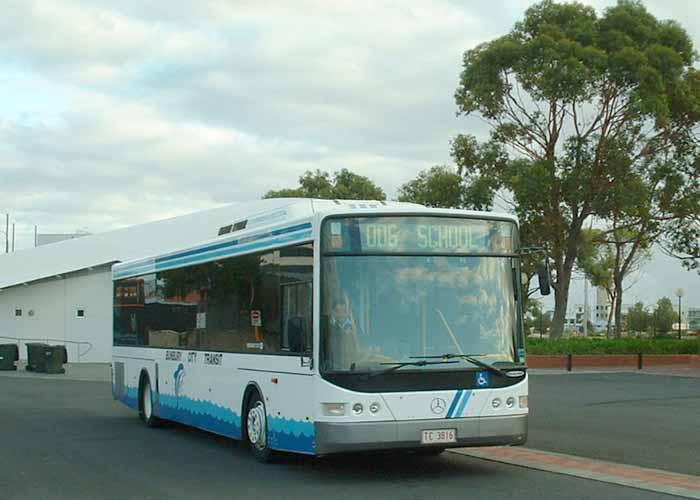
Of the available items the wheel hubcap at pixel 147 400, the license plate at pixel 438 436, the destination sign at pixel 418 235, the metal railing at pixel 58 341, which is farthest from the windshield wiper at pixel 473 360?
the metal railing at pixel 58 341

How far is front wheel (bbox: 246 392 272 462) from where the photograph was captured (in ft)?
45.4

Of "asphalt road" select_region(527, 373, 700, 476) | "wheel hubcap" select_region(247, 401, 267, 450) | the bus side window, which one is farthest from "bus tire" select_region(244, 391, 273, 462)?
"asphalt road" select_region(527, 373, 700, 476)

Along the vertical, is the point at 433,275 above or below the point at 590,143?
below

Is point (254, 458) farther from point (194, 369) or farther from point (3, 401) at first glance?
point (3, 401)

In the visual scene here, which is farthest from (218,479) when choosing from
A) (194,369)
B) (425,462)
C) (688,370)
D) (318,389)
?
(688,370)

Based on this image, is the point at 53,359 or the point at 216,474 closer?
the point at 216,474

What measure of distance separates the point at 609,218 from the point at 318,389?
3165 cm

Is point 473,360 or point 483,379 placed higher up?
point 473,360

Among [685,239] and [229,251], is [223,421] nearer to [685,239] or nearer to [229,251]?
[229,251]

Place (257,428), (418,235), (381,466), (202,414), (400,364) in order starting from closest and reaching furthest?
(400,364) < (418,235) < (381,466) < (257,428) < (202,414)

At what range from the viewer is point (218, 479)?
12.8m

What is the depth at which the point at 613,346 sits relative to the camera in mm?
43469

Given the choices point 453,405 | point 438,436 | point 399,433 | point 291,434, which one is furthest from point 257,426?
point 453,405

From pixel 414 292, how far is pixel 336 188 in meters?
64.5
